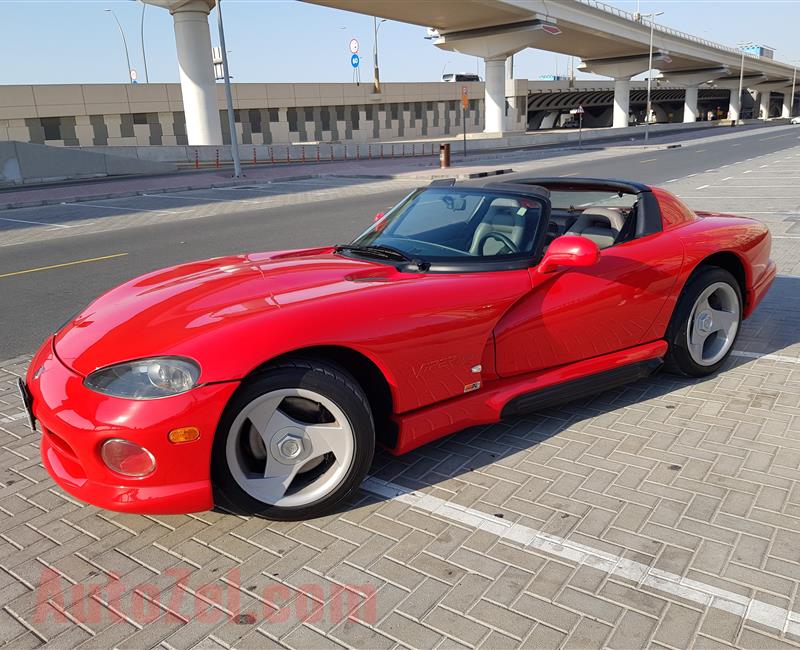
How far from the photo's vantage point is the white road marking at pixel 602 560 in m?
2.32

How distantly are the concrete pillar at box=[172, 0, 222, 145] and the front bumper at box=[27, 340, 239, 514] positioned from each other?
101 ft

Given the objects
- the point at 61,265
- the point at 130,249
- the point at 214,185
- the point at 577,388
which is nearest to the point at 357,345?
the point at 577,388

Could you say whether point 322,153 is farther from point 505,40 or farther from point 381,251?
point 381,251

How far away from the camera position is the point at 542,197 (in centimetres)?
384

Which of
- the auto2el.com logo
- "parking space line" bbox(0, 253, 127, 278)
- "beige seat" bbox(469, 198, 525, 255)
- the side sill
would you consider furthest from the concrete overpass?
the auto2el.com logo

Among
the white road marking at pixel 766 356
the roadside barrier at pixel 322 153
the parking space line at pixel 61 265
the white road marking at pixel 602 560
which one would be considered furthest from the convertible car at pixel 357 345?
the roadside barrier at pixel 322 153

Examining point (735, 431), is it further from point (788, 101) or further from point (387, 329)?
point (788, 101)

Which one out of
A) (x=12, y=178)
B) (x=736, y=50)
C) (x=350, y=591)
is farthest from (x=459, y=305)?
(x=736, y=50)

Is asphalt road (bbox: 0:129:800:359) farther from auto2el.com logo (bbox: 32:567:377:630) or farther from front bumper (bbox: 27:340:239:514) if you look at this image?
auto2el.com logo (bbox: 32:567:377:630)

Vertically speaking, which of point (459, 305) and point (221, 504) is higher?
point (459, 305)

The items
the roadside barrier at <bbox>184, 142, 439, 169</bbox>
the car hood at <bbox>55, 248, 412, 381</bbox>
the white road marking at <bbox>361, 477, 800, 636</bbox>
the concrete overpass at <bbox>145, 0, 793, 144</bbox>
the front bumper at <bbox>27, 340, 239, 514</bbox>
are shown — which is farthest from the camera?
the roadside barrier at <bbox>184, 142, 439, 169</bbox>

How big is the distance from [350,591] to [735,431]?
241 centimetres

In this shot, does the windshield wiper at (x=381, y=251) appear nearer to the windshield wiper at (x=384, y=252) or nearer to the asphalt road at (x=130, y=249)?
the windshield wiper at (x=384, y=252)

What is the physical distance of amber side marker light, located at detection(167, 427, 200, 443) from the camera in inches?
101
